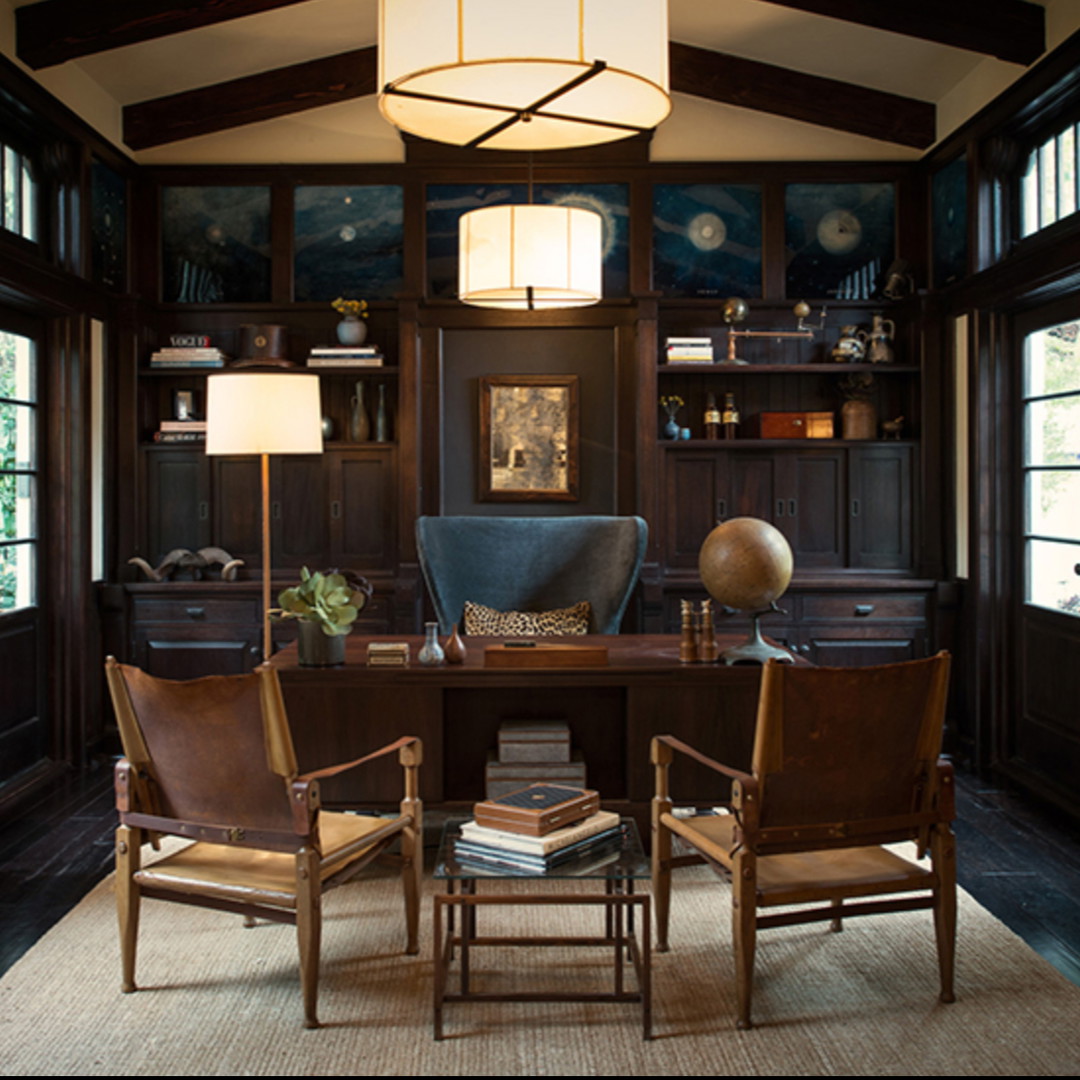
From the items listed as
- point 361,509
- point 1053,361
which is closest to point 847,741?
point 1053,361

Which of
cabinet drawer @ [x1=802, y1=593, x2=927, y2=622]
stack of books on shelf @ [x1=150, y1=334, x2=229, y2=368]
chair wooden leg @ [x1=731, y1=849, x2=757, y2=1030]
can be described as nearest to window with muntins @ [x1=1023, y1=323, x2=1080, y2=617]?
cabinet drawer @ [x1=802, y1=593, x2=927, y2=622]

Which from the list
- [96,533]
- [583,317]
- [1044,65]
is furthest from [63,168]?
[1044,65]

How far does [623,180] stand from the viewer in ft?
20.6

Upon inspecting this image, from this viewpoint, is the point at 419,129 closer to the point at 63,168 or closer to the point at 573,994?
the point at 573,994

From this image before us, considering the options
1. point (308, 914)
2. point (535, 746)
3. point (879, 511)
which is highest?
point (879, 511)

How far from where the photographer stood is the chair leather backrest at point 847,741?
2.71 meters

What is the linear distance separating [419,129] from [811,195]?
402 centimetres

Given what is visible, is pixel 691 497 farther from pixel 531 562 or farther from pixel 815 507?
pixel 531 562

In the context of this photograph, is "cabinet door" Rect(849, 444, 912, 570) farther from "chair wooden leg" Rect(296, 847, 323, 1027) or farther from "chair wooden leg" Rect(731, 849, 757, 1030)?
"chair wooden leg" Rect(296, 847, 323, 1027)

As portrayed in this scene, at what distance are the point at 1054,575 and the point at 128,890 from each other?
4.06 m

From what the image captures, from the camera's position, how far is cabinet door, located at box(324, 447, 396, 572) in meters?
A: 6.32

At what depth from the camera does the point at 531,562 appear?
535 cm

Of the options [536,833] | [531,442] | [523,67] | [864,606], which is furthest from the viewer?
[531,442]

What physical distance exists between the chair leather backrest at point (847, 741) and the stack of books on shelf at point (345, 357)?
4.03m
